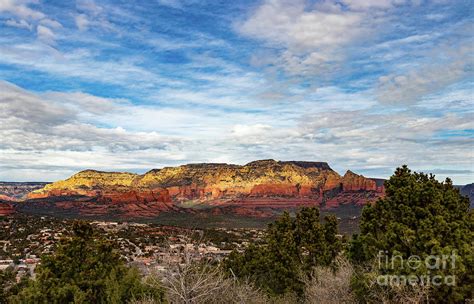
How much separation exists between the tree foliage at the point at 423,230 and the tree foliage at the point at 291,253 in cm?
961

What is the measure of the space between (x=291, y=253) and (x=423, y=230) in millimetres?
14051

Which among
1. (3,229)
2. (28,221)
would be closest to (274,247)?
(3,229)

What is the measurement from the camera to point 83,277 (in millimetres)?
23656

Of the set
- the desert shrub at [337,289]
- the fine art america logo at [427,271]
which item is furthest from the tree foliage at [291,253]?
the fine art america logo at [427,271]

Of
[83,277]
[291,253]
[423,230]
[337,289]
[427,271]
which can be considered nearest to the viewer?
[427,271]

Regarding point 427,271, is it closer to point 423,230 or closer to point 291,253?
point 423,230

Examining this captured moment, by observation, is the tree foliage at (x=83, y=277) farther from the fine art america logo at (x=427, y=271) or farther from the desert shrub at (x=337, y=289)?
the fine art america logo at (x=427, y=271)

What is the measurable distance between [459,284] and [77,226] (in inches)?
843

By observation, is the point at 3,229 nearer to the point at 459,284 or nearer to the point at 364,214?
the point at 364,214

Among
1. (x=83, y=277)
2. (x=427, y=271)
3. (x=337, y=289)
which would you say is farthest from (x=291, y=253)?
(x=83, y=277)

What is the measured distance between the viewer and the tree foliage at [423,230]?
57.5 ft

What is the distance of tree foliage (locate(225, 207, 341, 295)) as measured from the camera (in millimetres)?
29922

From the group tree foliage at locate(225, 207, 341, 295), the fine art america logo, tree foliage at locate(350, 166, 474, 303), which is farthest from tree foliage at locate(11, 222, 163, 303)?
the fine art america logo

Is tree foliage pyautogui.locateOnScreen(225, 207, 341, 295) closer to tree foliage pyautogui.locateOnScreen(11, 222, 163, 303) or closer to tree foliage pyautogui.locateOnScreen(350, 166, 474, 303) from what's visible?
tree foliage pyautogui.locateOnScreen(11, 222, 163, 303)
